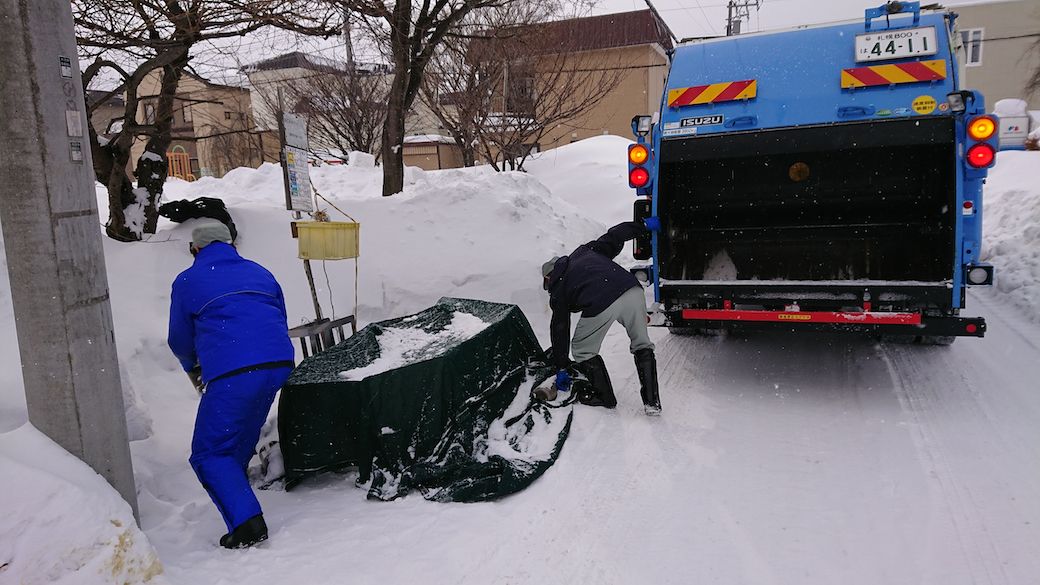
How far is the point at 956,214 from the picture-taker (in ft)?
14.8

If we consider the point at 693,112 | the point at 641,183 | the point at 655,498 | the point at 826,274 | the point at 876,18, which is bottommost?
the point at 655,498

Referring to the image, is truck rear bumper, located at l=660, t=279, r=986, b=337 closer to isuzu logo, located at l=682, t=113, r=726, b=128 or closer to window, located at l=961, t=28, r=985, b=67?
isuzu logo, located at l=682, t=113, r=726, b=128

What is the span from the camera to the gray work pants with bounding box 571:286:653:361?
191 inches

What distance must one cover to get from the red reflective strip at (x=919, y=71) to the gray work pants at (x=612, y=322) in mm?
2531

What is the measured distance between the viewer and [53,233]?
2.73 metres

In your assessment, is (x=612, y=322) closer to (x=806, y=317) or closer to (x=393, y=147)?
(x=806, y=317)

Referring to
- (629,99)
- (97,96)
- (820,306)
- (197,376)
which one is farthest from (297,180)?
(629,99)

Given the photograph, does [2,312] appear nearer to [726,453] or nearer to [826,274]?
[726,453]

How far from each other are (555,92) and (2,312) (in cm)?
1163

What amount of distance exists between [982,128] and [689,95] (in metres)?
2.05

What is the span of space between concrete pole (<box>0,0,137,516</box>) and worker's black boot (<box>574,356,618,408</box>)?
3.07 meters

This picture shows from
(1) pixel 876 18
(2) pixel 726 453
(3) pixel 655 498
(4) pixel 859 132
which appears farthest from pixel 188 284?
(1) pixel 876 18

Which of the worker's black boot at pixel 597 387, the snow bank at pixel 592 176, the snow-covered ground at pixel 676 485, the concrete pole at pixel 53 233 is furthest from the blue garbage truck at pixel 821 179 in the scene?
the snow bank at pixel 592 176

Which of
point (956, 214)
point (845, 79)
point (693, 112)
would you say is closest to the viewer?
point (956, 214)
